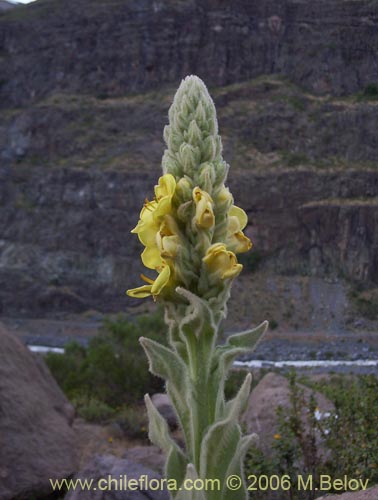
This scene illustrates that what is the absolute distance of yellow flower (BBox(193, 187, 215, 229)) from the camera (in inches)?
71.2

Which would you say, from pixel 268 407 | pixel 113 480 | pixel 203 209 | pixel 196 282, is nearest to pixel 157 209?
pixel 203 209

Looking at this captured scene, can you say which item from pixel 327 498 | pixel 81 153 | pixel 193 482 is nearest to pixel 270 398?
pixel 327 498

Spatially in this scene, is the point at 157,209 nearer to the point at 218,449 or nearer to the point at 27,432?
the point at 218,449

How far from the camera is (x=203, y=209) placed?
1.81 metres

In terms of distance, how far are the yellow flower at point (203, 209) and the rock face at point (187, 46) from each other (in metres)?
55.9

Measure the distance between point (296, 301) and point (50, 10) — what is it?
45427mm

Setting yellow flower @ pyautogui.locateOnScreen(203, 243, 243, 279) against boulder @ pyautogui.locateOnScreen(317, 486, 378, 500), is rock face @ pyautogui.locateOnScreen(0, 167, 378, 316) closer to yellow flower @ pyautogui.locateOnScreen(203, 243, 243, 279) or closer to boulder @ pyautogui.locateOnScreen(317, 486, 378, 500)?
boulder @ pyautogui.locateOnScreen(317, 486, 378, 500)

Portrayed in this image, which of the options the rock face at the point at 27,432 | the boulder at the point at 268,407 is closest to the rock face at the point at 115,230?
the boulder at the point at 268,407

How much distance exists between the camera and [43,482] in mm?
5816

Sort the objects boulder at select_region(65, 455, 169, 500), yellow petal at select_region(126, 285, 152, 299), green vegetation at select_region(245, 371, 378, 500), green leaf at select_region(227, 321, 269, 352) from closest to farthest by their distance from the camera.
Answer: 1. yellow petal at select_region(126, 285, 152, 299)
2. green leaf at select_region(227, 321, 269, 352)
3. boulder at select_region(65, 455, 169, 500)
4. green vegetation at select_region(245, 371, 378, 500)

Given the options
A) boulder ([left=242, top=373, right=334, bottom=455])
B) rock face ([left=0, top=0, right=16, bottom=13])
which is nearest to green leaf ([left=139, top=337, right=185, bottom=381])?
boulder ([left=242, top=373, right=334, bottom=455])

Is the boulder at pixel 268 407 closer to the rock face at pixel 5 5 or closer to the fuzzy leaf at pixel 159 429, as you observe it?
the fuzzy leaf at pixel 159 429

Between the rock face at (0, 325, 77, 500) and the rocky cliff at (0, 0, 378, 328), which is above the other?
the rock face at (0, 325, 77, 500)

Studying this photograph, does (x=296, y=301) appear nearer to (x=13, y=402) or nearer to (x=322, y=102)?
(x=322, y=102)
